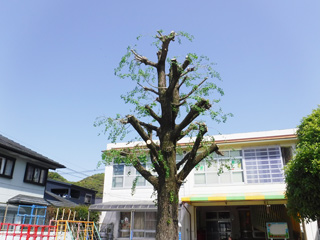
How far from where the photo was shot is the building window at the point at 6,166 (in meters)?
14.7

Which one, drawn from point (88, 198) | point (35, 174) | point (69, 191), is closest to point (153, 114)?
point (35, 174)

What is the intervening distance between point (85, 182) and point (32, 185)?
33.9 m

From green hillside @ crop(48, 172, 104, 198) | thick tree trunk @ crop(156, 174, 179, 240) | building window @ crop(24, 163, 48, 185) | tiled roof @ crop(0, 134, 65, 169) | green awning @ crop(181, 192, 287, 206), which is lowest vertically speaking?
thick tree trunk @ crop(156, 174, 179, 240)

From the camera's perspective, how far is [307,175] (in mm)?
8516

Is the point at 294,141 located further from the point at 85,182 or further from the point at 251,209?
the point at 85,182

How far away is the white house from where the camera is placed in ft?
47.9

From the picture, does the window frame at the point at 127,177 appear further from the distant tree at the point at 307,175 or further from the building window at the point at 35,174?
the distant tree at the point at 307,175

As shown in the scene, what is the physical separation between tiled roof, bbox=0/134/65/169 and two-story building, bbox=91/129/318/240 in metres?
4.22

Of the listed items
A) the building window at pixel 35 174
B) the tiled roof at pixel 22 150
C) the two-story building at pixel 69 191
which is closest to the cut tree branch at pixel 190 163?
the tiled roof at pixel 22 150

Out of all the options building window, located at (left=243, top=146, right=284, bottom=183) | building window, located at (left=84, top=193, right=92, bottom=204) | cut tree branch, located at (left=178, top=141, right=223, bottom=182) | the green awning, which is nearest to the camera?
cut tree branch, located at (left=178, top=141, right=223, bottom=182)

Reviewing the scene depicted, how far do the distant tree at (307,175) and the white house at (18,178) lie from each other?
44.4 feet

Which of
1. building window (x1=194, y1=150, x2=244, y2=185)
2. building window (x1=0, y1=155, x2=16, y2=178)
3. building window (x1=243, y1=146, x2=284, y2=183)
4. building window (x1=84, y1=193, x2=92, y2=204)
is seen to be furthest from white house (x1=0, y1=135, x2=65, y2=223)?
building window (x1=84, y1=193, x2=92, y2=204)

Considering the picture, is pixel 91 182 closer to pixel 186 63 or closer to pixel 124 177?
pixel 124 177

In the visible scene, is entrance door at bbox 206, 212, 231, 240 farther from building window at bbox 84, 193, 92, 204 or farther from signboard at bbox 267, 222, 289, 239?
building window at bbox 84, 193, 92, 204
